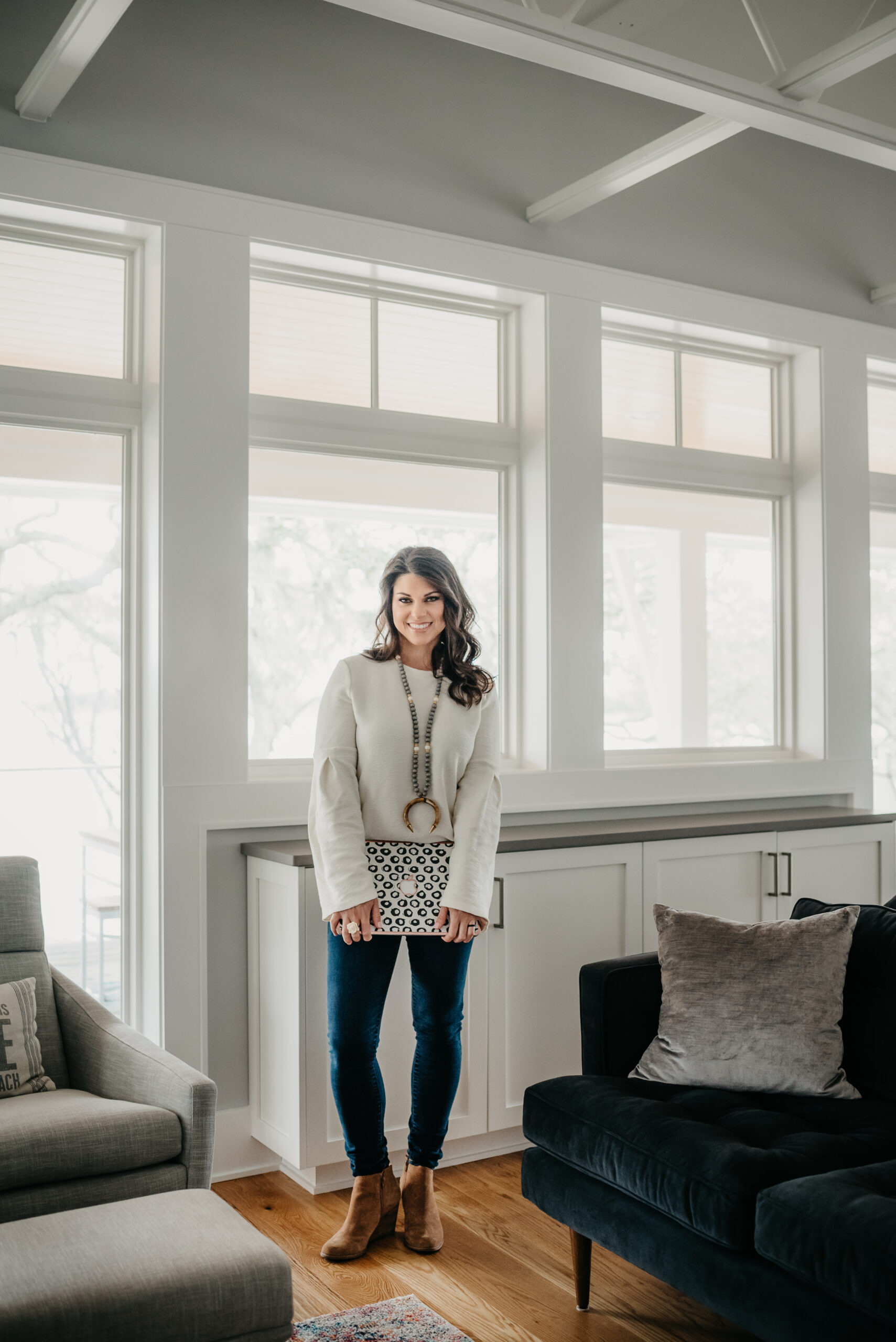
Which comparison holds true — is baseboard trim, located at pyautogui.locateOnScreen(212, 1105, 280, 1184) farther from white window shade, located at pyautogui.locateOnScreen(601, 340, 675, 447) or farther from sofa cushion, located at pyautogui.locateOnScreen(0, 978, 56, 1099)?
white window shade, located at pyautogui.locateOnScreen(601, 340, 675, 447)

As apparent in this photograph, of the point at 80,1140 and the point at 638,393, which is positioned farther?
the point at 638,393

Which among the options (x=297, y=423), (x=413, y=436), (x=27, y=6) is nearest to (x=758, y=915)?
(x=413, y=436)

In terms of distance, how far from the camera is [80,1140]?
2133mm

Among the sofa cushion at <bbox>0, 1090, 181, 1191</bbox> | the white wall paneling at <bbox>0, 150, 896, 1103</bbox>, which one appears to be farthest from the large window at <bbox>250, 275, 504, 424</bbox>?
the sofa cushion at <bbox>0, 1090, 181, 1191</bbox>

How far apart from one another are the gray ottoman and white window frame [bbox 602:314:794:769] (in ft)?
7.93

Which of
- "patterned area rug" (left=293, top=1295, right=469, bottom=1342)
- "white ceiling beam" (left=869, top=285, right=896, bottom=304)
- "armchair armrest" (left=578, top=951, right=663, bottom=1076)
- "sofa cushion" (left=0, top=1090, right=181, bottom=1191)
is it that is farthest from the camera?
"white ceiling beam" (left=869, top=285, right=896, bottom=304)

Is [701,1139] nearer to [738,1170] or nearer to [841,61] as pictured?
[738,1170]

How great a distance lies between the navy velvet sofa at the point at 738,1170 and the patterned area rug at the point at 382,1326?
30 centimetres

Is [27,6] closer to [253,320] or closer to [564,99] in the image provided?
[253,320]

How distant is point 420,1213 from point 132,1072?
0.77m

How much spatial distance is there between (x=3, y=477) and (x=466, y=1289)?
2280 millimetres

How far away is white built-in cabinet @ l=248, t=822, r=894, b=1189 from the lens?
2883mm

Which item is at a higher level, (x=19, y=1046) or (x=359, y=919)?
(x=359, y=919)

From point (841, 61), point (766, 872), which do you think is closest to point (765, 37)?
point (841, 61)
